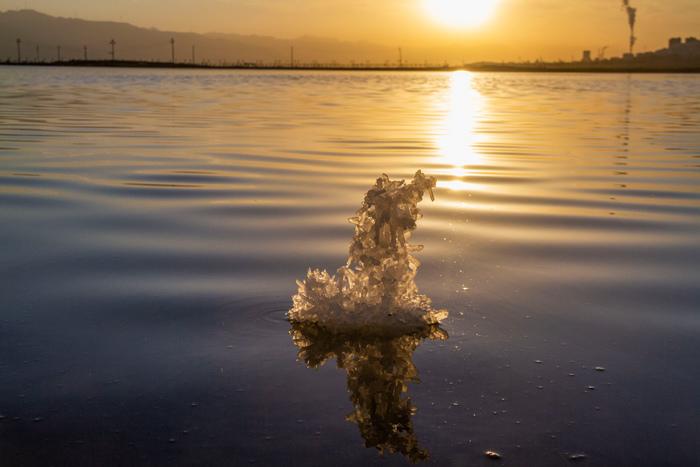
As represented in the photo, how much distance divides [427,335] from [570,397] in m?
1.04

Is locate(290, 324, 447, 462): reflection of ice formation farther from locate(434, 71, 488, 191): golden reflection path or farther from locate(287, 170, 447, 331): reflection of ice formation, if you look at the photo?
locate(434, 71, 488, 191): golden reflection path

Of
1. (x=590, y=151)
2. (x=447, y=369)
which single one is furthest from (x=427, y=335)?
(x=590, y=151)

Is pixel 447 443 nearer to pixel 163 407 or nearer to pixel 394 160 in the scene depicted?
pixel 163 407

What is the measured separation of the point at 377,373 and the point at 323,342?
0.54 m

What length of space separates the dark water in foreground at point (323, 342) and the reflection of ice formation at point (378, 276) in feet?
0.76

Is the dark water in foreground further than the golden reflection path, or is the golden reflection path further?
the golden reflection path

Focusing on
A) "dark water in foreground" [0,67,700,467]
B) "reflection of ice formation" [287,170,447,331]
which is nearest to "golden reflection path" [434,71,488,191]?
"dark water in foreground" [0,67,700,467]

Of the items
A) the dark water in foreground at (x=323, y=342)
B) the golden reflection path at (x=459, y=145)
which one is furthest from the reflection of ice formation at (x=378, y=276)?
the golden reflection path at (x=459, y=145)

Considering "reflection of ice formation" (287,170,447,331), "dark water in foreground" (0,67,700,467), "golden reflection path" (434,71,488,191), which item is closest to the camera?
"dark water in foreground" (0,67,700,467)

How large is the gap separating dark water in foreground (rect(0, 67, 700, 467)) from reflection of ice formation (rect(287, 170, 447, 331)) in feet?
0.76

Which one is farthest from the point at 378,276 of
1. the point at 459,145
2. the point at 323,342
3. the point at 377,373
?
the point at 459,145

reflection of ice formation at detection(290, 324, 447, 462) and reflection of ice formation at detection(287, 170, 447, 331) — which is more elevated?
reflection of ice formation at detection(287, 170, 447, 331)

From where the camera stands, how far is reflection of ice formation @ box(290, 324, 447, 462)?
3.48 meters

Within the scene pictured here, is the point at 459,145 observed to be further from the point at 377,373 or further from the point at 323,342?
the point at 377,373
